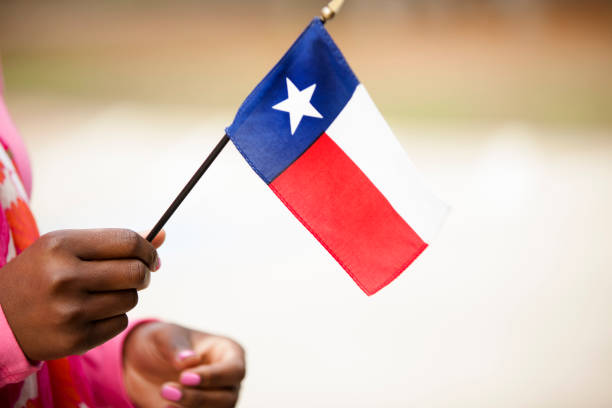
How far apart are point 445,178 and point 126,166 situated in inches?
54.1

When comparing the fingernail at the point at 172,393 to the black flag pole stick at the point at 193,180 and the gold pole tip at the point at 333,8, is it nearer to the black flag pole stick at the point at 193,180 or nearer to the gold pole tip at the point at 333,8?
the black flag pole stick at the point at 193,180

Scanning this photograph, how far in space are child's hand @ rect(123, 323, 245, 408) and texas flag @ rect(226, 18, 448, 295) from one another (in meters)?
0.18

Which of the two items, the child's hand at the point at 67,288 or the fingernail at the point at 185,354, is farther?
the fingernail at the point at 185,354

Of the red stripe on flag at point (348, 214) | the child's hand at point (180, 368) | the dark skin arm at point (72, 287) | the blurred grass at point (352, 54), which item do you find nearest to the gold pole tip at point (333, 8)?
the red stripe on flag at point (348, 214)

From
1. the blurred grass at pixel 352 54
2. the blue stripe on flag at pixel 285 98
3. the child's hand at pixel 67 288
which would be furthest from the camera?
the blurred grass at pixel 352 54

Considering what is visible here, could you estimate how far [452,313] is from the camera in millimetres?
1731

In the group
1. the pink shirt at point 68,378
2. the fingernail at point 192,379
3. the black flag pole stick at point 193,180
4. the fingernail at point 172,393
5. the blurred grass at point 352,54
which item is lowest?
the fingernail at point 172,393

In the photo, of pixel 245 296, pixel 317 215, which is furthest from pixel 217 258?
pixel 317 215

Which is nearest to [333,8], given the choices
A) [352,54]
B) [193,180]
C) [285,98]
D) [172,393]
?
[285,98]

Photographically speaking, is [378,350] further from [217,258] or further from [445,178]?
[445,178]

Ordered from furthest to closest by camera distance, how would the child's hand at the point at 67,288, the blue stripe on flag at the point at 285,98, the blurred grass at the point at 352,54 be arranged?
the blurred grass at the point at 352,54, the blue stripe on flag at the point at 285,98, the child's hand at the point at 67,288

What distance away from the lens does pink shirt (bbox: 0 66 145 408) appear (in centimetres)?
57

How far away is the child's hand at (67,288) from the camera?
1.36 feet

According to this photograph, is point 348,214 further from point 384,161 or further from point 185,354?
point 185,354
